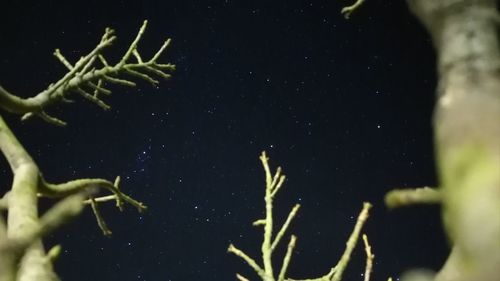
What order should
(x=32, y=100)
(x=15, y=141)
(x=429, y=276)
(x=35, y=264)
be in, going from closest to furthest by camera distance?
(x=429, y=276) → (x=35, y=264) → (x=15, y=141) → (x=32, y=100)

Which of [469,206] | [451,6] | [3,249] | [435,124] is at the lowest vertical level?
[3,249]

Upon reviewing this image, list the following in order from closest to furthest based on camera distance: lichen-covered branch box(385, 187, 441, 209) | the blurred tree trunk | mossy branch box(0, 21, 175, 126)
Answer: the blurred tree trunk, lichen-covered branch box(385, 187, 441, 209), mossy branch box(0, 21, 175, 126)

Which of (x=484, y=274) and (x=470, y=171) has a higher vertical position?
(x=470, y=171)

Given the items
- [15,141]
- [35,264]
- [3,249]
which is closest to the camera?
[3,249]

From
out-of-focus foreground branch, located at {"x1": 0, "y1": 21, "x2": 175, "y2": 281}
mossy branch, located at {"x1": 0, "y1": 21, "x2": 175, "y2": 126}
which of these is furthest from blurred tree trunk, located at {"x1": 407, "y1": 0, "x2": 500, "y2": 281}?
mossy branch, located at {"x1": 0, "y1": 21, "x2": 175, "y2": 126}

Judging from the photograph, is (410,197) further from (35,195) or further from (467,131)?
(35,195)

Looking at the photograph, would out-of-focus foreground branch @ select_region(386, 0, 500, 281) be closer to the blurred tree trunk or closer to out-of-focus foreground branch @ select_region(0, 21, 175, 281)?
the blurred tree trunk

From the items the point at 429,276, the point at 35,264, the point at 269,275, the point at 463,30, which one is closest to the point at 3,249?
the point at 35,264

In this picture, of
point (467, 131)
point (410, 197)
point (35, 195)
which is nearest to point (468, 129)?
point (467, 131)

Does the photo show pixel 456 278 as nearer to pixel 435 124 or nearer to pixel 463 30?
pixel 435 124
